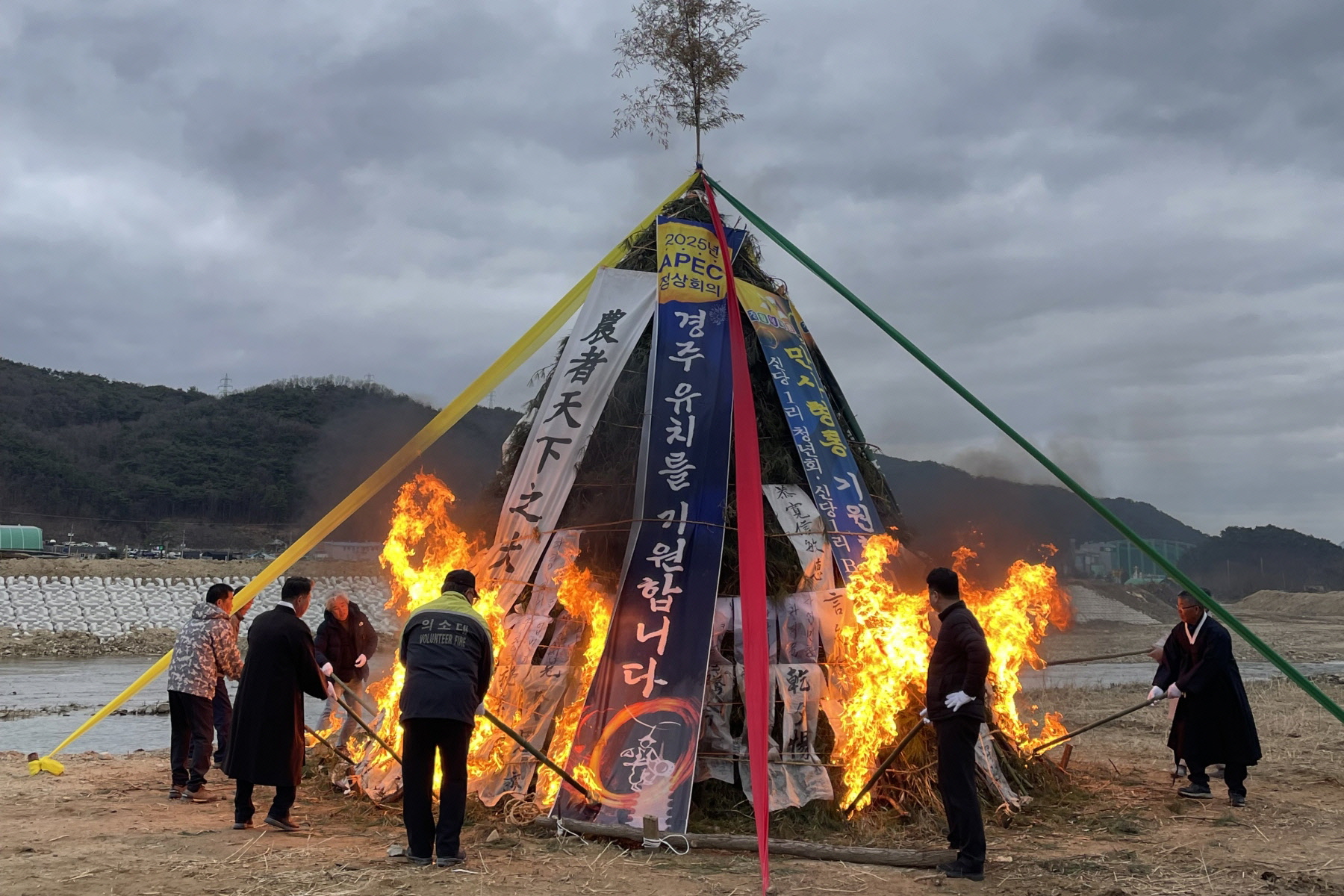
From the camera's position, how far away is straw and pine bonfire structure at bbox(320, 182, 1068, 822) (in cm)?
638

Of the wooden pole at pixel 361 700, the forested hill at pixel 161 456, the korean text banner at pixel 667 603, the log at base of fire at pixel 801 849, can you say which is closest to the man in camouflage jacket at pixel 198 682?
Answer: the wooden pole at pixel 361 700

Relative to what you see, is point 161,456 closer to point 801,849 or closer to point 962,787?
point 801,849

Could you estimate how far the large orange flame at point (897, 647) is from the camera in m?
6.41

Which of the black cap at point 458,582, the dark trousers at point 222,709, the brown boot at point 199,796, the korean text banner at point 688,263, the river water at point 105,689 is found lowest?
the river water at point 105,689

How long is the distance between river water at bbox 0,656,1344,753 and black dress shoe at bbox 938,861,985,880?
14.9ft

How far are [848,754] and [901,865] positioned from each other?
1.03 metres

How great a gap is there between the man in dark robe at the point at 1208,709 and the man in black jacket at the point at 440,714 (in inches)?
210

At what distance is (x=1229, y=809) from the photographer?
711cm

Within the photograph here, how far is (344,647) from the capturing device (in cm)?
855

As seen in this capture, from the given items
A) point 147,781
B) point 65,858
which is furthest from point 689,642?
point 147,781

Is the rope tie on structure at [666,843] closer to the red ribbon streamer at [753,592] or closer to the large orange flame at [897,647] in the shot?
the red ribbon streamer at [753,592]

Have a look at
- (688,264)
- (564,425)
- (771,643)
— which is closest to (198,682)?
(564,425)

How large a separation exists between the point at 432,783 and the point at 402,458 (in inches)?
120

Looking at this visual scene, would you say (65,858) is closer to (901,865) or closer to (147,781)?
(147,781)
